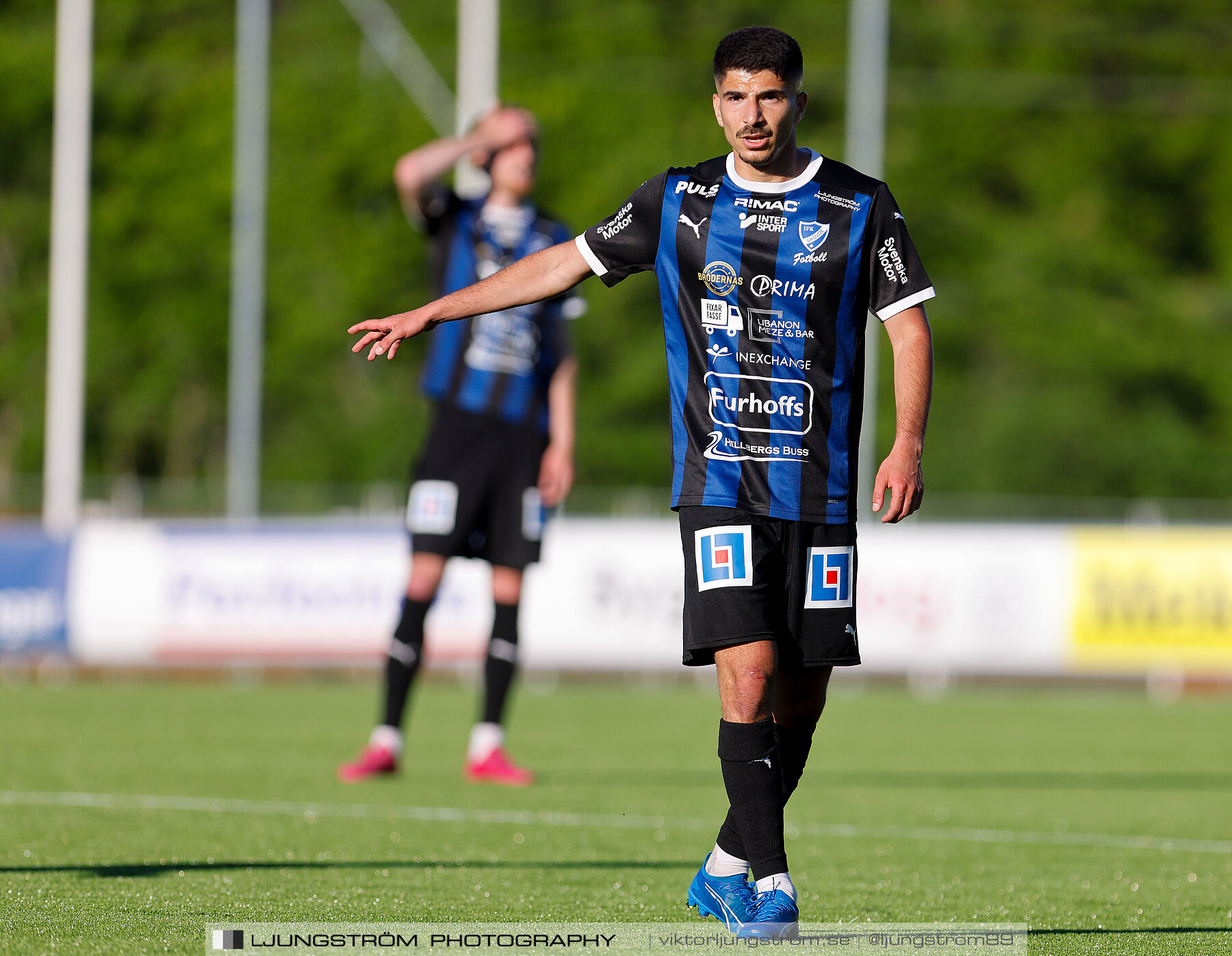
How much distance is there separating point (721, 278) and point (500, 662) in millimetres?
3952

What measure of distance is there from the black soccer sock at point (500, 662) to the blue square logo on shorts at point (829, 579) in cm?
368

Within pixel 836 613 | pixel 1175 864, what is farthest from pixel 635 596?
pixel 836 613

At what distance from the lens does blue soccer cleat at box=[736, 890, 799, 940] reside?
14.1 feet

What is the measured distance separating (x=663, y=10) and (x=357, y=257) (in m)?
8.66

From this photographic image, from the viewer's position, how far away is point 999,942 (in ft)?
14.2

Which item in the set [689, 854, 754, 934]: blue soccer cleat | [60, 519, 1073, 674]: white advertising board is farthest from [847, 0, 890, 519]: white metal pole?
[689, 854, 754, 934]: blue soccer cleat

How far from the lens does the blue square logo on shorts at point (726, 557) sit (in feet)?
14.9

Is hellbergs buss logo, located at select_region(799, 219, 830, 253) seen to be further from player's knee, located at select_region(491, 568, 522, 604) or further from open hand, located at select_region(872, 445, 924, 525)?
player's knee, located at select_region(491, 568, 522, 604)

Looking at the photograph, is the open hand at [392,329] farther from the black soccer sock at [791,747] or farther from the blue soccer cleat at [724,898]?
the blue soccer cleat at [724,898]

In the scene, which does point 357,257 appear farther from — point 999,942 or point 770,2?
point 999,942

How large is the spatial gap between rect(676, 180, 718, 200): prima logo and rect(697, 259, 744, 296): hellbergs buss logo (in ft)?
0.54

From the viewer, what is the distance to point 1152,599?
49.3 feet

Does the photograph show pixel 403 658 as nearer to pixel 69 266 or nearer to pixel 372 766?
pixel 372 766

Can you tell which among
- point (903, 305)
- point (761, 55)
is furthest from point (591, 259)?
point (903, 305)
